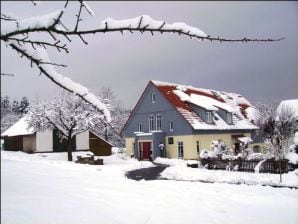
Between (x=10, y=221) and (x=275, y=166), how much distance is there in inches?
552

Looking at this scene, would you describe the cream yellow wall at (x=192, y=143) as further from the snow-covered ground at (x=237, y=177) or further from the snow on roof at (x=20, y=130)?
the snow on roof at (x=20, y=130)

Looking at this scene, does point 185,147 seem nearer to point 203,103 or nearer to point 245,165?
point 203,103

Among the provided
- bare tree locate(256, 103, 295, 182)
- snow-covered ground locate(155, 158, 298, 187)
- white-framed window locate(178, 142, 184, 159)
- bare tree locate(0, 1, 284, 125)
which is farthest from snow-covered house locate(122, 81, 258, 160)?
bare tree locate(0, 1, 284, 125)

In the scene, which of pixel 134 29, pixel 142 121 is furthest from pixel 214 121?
pixel 134 29

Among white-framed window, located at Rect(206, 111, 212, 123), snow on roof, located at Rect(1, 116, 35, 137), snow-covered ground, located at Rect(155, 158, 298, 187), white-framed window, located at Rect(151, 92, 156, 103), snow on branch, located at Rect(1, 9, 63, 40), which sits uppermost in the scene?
white-framed window, located at Rect(151, 92, 156, 103)

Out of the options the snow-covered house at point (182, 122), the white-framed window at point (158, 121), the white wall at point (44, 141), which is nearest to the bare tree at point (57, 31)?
the snow-covered house at point (182, 122)

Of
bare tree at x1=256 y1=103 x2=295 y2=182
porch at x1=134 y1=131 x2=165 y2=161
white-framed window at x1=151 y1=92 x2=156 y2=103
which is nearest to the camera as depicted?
bare tree at x1=256 y1=103 x2=295 y2=182

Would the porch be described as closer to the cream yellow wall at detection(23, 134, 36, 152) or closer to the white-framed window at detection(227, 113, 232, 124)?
the white-framed window at detection(227, 113, 232, 124)

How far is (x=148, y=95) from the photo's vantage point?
29438mm

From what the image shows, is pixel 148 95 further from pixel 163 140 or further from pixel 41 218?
pixel 41 218

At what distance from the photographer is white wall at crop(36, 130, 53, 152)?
1217 inches

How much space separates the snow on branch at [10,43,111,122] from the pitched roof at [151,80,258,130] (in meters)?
24.7

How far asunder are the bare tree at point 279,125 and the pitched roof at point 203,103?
11550 millimetres

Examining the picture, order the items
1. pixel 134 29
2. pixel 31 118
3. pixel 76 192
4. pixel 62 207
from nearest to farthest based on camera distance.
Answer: pixel 134 29 < pixel 62 207 < pixel 76 192 < pixel 31 118
